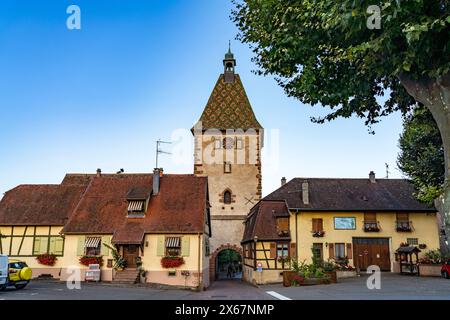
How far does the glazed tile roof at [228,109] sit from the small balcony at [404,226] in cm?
1463

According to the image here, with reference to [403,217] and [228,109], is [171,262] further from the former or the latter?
[228,109]

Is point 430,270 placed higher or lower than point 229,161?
lower

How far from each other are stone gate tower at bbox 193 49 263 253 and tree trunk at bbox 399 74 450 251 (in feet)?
84.9

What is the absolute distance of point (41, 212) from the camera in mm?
27953

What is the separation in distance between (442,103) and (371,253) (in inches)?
893

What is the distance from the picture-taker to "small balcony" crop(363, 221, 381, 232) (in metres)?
30.2

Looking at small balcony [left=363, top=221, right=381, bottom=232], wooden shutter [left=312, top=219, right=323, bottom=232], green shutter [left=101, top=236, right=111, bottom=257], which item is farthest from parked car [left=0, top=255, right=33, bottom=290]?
small balcony [left=363, top=221, right=381, bottom=232]

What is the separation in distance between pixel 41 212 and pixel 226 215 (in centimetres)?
1519

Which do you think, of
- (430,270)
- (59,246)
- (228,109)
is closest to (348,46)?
(430,270)

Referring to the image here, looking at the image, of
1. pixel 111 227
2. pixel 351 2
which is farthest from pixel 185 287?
pixel 351 2

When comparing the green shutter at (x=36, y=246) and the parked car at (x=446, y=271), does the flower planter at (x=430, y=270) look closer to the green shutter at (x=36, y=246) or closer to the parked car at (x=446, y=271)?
the parked car at (x=446, y=271)

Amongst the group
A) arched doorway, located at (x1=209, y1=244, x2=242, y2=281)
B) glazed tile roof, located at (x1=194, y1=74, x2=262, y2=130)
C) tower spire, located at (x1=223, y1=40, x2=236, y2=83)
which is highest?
tower spire, located at (x1=223, y1=40, x2=236, y2=83)

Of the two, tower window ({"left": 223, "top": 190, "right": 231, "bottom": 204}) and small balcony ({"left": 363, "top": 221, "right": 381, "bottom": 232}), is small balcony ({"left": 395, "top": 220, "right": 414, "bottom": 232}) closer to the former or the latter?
small balcony ({"left": 363, "top": 221, "right": 381, "bottom": 232})

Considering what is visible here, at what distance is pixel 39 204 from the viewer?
28.7 meters
